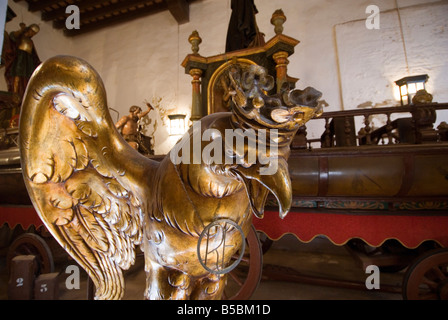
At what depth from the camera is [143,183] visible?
0.36 m

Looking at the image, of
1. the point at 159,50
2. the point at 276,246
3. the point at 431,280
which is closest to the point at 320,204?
the point at 431,280

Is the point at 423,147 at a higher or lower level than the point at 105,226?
higher

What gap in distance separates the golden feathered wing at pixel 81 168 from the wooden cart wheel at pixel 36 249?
5.01 feet

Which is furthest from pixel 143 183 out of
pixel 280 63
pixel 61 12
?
pixel 61 12

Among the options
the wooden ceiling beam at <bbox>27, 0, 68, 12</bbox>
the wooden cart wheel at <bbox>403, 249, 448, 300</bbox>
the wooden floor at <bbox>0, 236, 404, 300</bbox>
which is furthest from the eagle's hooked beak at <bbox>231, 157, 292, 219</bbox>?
the wooden ceiling beam at <bbox>27, 0, 68, 12</bbox>

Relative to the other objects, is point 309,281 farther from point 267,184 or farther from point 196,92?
point 196,92

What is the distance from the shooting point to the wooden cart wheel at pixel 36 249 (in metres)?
1.54

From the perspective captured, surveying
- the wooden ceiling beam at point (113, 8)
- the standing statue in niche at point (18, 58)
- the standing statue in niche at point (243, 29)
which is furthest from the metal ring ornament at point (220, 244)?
the wooden ceiling beam at point (113, 8)

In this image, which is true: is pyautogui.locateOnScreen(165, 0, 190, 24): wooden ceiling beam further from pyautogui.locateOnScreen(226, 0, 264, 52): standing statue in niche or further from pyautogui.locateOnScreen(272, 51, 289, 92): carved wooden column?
pyautogui.locateOnScreen(272, 51, 289, 92): carved wooden column

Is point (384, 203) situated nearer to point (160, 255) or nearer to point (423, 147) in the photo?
point (423, 147)

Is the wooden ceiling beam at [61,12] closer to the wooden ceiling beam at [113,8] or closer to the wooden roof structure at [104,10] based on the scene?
the wooden roof structure at [104,10]

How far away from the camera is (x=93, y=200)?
370 mm

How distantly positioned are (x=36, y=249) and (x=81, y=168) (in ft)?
6.14

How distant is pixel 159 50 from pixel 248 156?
17.7 ft
